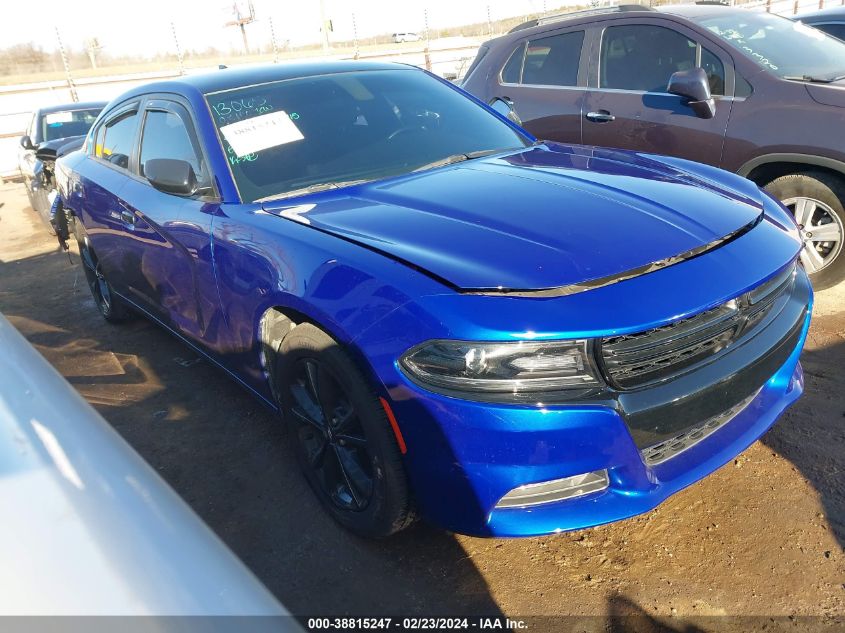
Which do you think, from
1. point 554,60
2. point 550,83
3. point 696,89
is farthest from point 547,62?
point 696,89

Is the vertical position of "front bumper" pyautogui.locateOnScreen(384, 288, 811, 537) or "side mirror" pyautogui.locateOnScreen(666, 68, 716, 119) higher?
"side mirror" pyautogui.locateOnScreen(666, 68, 716, 119)

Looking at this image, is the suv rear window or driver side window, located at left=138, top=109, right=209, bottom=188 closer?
driver side window, located at left=138, top=109, right=209, bottom=188

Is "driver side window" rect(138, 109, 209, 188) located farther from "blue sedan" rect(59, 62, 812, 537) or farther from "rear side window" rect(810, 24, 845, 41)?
"rear side window" rect(810, 24, 845, 41)

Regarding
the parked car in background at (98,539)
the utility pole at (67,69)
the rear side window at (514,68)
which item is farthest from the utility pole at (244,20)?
the parked car in background at (98,539)

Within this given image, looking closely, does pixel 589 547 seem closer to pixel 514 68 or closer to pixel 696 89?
pixel 696 89

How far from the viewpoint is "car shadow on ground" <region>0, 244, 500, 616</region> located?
213cm

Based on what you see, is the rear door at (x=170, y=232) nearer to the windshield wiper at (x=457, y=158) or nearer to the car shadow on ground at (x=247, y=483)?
the car shadow on ground at (x=247, y=483)

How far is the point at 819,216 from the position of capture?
3.92 m

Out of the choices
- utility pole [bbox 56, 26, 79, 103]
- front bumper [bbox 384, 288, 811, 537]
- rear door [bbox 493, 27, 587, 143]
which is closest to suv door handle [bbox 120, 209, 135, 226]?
front bumper [bbox 384, 288, 811, 537]

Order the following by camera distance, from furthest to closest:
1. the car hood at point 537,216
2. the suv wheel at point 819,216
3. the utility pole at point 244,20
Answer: the utility pole at point 244,20 → the suv wheel at point 819,216 → the car hood at point 537,216

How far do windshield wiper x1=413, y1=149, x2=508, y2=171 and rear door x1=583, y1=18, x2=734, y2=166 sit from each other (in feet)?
6.02

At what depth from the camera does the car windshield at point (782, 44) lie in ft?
13.6

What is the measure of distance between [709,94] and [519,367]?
3260mm

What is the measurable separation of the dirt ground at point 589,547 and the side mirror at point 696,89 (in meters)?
1.79
